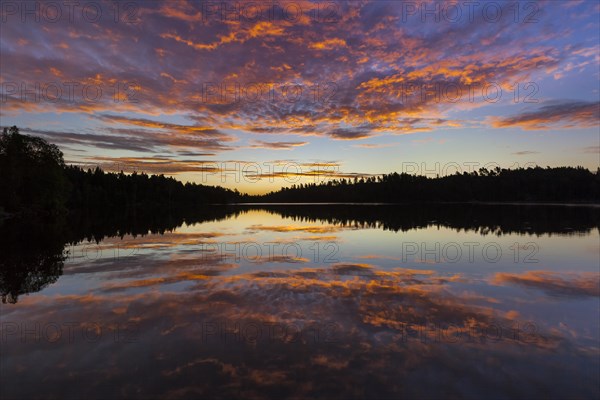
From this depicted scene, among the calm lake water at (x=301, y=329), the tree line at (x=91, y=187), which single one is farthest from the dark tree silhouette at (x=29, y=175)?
the calm lake water at (x=301, y=329)

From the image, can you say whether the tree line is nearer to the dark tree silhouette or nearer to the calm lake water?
the dark tree silhouette

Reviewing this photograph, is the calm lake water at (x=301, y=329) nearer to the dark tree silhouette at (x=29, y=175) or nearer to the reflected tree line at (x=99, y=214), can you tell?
the reflected tree line at (x=99, y=214)

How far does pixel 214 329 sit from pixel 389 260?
13.3 metres

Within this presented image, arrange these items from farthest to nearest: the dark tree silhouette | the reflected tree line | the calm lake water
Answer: the dark tree silhouette, the reflected tree line, the calm lake water

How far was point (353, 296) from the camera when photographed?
1306 centimetres

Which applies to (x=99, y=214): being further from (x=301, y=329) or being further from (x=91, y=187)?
(x=301, y=329)

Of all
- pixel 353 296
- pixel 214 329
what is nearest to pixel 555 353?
pixel 353 296

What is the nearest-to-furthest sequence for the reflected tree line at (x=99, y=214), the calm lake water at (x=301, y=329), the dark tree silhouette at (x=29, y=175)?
the calm lake water at (x=301, y=329) < the reflected tree line at (x=99, y=214) < the dark tree silhouette at (x=29, y=175)

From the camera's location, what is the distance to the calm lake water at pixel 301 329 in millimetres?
6914

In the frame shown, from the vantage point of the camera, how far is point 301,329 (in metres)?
9.84

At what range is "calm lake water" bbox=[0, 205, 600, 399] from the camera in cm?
691

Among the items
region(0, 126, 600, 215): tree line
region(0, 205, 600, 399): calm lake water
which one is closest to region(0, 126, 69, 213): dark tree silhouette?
region(0, 126, 600, 215): tree line

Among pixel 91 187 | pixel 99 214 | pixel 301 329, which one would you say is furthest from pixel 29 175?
pixel 301 329

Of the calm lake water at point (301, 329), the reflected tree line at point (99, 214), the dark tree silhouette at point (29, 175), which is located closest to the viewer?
the calm lake water at point (301, 329)
